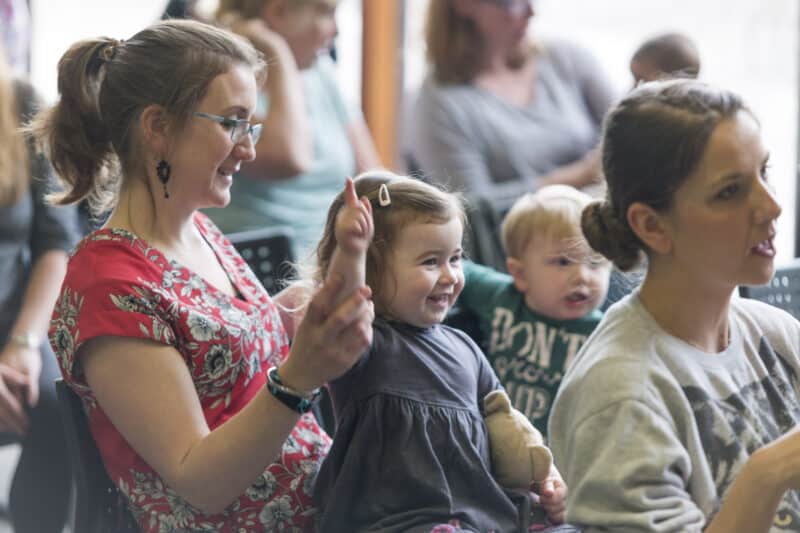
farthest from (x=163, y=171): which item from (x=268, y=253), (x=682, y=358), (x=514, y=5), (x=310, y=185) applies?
(x=514, y=5)

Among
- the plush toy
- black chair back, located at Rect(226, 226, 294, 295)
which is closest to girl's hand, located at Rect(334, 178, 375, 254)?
the plush toy

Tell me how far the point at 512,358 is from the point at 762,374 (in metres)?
0.60

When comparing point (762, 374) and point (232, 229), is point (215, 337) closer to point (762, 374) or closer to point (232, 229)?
point (762, 374)

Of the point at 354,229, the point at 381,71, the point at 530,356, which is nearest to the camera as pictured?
the point at 354,229

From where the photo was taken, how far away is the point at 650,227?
4.42ft

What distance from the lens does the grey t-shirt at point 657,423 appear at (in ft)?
4.01

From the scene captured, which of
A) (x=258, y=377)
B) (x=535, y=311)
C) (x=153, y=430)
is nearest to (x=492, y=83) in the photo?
(x=535, y=311)

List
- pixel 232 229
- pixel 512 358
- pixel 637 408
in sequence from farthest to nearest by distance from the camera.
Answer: pixel 232 229 → pixel 512 358 → pixel 637 408

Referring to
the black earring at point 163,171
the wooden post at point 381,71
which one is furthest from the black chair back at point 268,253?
the wooden post at point 381,71

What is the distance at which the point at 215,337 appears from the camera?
150 cm

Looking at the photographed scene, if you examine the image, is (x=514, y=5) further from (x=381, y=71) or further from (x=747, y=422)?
(x=747, y=422)

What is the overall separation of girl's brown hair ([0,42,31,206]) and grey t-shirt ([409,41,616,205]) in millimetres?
1019

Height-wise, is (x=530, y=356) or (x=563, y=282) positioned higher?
(x=563, y=282)

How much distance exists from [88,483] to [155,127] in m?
0.48
